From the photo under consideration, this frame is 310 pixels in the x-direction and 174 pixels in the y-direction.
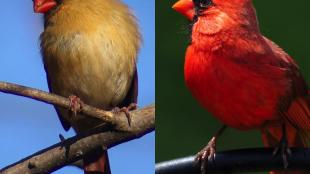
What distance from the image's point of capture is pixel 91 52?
1056 millimetres

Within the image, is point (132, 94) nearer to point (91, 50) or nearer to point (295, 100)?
point (91, 50)

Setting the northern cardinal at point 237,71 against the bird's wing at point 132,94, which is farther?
the bird's wing at point 132,94

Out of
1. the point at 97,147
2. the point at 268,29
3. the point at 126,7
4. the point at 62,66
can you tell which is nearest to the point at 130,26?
the point at 126,7

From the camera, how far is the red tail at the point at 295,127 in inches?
30.9

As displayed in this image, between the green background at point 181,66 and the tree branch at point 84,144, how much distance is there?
0.14 metres

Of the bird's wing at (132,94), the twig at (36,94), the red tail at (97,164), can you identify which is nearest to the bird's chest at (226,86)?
the twig at (36,94)

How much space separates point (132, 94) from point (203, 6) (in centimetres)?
39

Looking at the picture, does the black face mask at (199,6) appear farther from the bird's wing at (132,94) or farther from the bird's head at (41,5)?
→ the bird's wing at (132,94)

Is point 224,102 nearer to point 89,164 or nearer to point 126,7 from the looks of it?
point 89,164

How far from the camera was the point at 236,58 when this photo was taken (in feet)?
2.47

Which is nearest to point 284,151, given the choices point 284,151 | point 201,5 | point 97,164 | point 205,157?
point 284,151

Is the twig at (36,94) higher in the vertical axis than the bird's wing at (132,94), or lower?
higher

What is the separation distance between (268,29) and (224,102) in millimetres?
304

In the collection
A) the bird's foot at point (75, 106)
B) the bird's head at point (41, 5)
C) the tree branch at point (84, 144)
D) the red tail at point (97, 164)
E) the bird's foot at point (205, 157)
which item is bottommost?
the red tail at point (97, 164)
